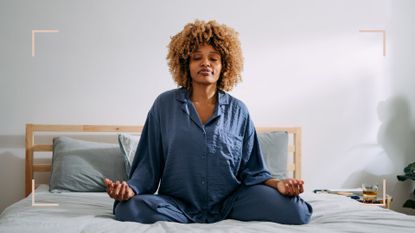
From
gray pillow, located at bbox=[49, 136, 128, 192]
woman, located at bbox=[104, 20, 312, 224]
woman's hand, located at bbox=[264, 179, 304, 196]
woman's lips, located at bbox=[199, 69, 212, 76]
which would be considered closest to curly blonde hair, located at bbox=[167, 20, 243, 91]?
woman, located at bbox=[104, 20, 312, 224]

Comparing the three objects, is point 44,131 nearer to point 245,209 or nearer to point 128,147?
point 128,147

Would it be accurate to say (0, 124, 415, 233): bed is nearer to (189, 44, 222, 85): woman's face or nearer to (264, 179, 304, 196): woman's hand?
(264, 179, 304, 196): woman's hand

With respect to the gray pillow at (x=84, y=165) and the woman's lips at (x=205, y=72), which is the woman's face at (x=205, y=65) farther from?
the gray pillow at (x=84, y=165)

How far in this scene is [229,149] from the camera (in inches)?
78.6

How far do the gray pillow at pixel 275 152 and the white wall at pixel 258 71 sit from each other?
37 cm

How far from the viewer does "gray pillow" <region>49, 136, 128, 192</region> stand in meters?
2.72

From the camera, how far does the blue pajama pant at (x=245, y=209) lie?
1780 mm

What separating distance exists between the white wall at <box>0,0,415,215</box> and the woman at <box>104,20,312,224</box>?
111 centimetres

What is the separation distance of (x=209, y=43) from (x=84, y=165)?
1.11 meters

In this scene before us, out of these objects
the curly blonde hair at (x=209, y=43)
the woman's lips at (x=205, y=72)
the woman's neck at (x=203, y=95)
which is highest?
the curly blonde hair at (x=209, y=43)

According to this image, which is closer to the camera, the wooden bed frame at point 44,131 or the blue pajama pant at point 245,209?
the blue pajama pant at point 245,209

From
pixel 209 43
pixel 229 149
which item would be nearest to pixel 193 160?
pixel 229 149

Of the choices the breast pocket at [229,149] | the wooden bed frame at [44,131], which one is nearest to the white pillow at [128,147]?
the wooden bed frame at [44,131]

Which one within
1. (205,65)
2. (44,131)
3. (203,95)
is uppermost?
(205,65)
